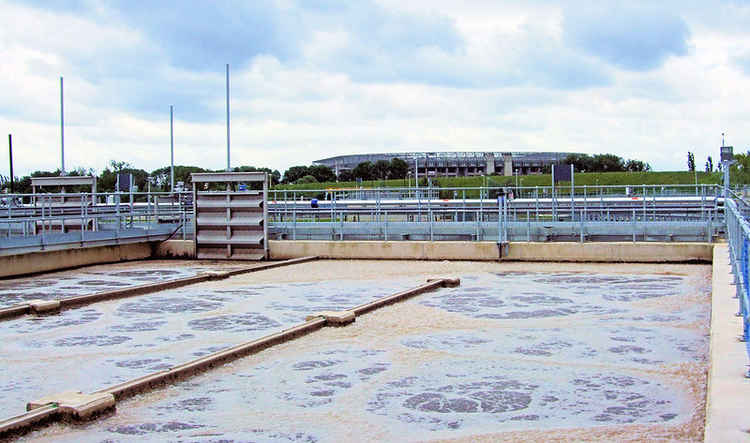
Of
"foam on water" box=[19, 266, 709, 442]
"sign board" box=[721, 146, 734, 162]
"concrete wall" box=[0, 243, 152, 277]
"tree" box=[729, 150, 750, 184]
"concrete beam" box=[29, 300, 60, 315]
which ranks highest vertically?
"tree" box=[729, 150, 750, 184]

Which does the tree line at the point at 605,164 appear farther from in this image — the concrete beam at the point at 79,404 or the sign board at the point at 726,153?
the concrete beam at the point at 79,404

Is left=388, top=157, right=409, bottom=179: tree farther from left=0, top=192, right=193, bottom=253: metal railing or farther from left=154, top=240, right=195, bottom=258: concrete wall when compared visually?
left=154, top=240, right=195, bottom=258: concrete wall

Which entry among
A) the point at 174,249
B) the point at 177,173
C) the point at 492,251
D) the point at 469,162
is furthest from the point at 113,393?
the point at 469,162

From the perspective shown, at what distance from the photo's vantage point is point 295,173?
124125 millimetres

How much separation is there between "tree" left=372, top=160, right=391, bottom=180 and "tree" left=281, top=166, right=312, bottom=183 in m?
10.2

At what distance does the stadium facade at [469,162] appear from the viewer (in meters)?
143

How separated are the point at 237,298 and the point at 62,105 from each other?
1941 cm

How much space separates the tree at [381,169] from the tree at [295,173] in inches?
403

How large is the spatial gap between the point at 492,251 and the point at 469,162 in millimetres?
127208

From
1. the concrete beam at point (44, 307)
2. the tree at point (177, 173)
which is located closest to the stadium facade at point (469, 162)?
the tree at point (177, 173)

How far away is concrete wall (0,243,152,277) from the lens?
62.3ft

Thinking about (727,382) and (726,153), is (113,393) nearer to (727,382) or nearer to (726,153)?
(727,382)

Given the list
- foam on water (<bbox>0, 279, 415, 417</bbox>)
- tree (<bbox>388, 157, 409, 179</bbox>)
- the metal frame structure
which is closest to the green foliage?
tree (<bbox>388, 157, 409, 179</bbox>)

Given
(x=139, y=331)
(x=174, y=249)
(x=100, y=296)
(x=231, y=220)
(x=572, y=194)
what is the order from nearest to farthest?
(x=139, y=331) → (x=100, y=296) → (x=572, y=194) → (x=231, y=220) → (x=174, y=249)
